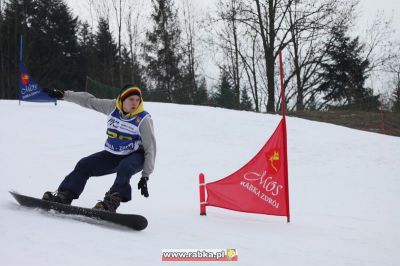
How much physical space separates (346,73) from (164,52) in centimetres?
1444

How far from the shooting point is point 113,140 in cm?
503

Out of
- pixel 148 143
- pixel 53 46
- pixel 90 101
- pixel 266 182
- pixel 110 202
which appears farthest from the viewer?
pixel 53 46

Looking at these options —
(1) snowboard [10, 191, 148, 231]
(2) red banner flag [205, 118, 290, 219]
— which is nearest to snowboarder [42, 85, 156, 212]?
(1) snowboard [10, 191, 148, 231]

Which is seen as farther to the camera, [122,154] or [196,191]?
[196,191]

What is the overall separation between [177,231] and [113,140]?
1263 millimetres

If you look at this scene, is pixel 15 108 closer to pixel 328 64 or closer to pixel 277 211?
pixel 277 211

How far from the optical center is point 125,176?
4672mm

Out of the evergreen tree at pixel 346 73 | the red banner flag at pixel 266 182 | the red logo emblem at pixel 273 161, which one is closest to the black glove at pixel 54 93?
the red banner flag at pixel 266 182

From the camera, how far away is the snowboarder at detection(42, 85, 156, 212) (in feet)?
15.5

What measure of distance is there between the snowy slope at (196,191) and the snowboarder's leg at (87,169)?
558mm

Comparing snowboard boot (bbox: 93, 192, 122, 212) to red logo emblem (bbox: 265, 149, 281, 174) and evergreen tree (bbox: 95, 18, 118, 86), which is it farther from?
evergreen tree (bbox: 95, 18, 118, 86)

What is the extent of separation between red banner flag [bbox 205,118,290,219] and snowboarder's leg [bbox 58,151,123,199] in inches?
77.5

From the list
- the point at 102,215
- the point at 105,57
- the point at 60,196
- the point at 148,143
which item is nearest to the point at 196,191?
the point at 148,143

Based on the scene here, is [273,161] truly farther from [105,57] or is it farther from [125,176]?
[105,57]
